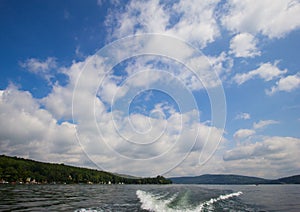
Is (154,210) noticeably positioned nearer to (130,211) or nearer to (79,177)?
(130,211)

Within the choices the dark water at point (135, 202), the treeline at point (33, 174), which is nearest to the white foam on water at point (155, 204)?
the dark water at point (135, 202)

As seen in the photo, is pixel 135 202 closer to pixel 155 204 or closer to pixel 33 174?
pixel 155 204

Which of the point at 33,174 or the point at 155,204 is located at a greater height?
the point at 33,174

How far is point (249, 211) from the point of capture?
3052 cm

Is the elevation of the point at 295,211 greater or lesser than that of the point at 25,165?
lesser

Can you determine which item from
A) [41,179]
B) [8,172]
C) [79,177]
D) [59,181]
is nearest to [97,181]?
[79,177]

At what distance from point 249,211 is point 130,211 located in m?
13.8

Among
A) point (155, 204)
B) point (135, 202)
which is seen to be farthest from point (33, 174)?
point (155, 204)

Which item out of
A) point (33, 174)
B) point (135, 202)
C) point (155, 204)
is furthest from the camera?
point (33, 174)

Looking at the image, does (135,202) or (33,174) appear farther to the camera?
(33,174)

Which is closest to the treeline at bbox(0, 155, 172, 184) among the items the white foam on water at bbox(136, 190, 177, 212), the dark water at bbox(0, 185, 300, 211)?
the dark water at bbox(0, 185, 300, 211)

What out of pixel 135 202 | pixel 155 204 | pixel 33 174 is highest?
pixel 33 174

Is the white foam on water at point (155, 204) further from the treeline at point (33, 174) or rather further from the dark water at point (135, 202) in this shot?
the treeline at point (33, 174)

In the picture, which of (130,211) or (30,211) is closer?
(30,211)
